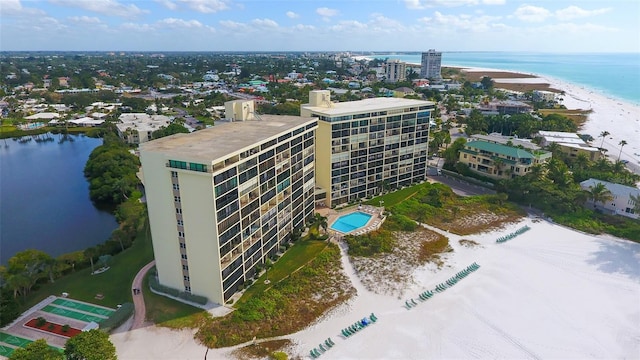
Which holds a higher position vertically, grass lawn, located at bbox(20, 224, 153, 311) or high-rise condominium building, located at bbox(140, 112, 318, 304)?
high-rise condominium building, located at bbox(140, 112, 318, 304)

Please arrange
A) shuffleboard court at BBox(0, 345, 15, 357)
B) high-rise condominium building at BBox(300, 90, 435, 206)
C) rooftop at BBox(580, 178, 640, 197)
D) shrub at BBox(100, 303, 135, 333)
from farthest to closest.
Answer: high-rise condominium building at BBox(300, 90, 435, 206) → rooftop at BBox(580, 178, 640, 197) → shrub at BBox(100, 303, 135, 333) → shuffleboard court at BBox(0, 345, 15, 357)

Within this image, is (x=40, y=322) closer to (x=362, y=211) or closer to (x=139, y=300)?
(x=139, y=300)

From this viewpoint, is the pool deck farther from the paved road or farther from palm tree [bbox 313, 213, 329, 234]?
the paved road

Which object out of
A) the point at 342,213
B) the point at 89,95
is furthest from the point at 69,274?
the point at 89,95

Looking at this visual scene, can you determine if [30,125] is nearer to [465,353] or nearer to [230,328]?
[230,328]

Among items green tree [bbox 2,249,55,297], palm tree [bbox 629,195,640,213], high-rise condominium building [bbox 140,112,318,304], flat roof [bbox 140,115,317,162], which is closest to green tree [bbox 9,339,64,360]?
high-rise condominium building [bbox 140,112,318,304]

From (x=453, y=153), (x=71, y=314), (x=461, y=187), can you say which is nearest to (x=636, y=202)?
(x=461, y=187)
